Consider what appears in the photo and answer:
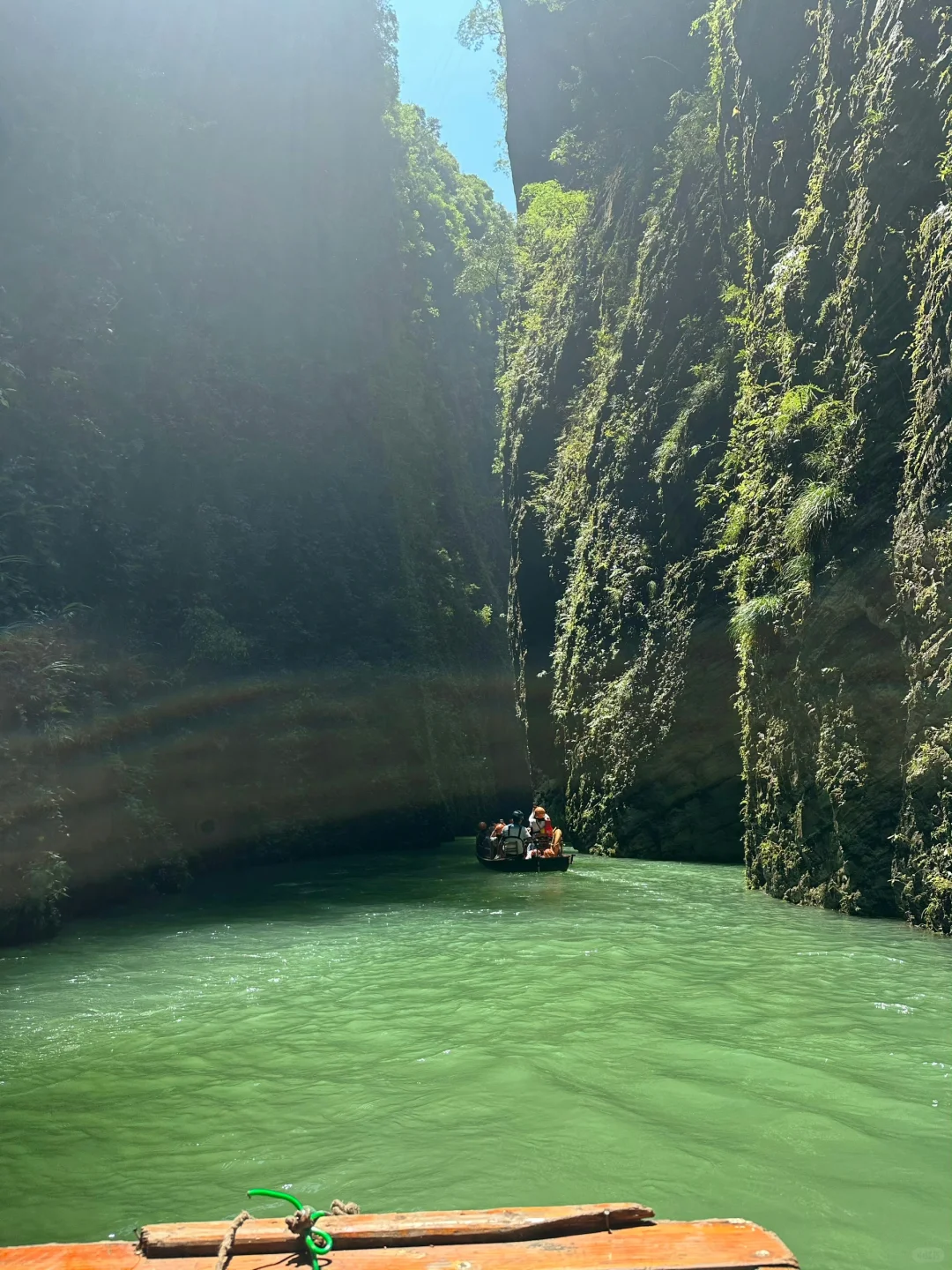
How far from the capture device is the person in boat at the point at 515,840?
64.0ft

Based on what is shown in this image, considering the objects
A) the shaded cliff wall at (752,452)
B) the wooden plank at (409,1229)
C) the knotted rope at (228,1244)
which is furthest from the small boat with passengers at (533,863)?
the knotted rope at (228,1244)

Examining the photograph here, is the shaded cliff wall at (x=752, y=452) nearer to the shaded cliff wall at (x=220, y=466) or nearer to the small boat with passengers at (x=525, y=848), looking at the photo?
the small boat with passengers at (x=525, y=848)

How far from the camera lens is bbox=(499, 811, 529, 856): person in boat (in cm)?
1950

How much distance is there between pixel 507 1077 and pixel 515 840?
13.4 metres

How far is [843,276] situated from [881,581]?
4.32 m

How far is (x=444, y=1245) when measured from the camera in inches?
118

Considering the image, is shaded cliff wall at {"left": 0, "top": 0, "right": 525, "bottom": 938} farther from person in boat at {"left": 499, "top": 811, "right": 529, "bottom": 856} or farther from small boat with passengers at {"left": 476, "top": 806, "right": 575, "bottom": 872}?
person in boat at {"left": 499, "top": 811, "right": 529, "bottom": 856}

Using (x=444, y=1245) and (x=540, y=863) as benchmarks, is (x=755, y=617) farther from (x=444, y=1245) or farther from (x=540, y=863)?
(x=444, y=1245)

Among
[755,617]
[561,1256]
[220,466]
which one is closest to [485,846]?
[755,617]

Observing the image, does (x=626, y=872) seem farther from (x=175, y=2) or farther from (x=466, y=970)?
(x=175, y=2)

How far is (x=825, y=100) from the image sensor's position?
13.5 metres

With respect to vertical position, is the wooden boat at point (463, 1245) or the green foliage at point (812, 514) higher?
the green foliage at point (812, 514)

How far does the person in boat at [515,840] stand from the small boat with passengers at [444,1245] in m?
16.4

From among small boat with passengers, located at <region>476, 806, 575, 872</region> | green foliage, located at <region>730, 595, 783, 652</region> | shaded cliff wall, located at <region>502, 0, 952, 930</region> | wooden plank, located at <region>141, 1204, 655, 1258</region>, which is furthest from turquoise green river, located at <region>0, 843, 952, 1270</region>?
small boat with passengers, located at <region>476, 806, 575, 872</region>
